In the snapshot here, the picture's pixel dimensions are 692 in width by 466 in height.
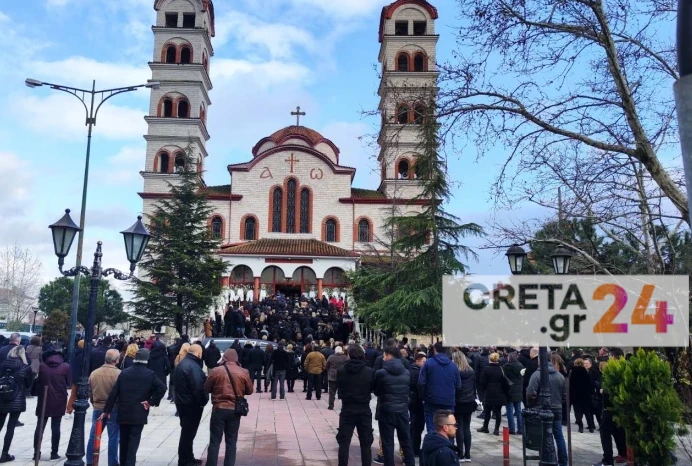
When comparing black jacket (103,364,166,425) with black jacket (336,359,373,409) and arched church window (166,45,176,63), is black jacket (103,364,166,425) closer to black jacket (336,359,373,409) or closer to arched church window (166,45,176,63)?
black jacket (336,359,373,409)

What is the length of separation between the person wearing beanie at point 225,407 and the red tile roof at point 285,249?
33.9 meters

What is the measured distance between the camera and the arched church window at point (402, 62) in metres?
47.9

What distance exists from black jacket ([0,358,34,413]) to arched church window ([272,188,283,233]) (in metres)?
36.4

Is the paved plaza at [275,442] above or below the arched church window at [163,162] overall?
below

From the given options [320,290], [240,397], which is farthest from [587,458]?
[320,290]

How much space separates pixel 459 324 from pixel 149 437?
45.5 feet

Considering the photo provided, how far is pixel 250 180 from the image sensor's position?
152 feet

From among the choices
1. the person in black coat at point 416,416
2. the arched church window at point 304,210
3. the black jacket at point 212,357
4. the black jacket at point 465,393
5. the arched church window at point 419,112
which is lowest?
the person in black coat at point 416,416

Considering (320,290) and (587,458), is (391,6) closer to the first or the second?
(320,290)

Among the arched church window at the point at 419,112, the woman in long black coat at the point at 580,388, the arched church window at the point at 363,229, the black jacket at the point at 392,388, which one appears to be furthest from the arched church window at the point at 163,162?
the black jacket at the point at 392,388

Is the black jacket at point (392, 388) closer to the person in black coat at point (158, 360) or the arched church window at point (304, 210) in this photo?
the person in black coat at point (158, 360)

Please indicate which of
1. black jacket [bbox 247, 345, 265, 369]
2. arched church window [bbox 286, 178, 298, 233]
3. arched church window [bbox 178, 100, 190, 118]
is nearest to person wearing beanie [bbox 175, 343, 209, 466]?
black jacket [bbox 247, 345, 265, 369]

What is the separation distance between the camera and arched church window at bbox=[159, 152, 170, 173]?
45219mm

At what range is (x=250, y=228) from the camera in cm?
4603
